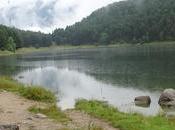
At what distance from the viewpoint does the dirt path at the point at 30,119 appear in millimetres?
16641

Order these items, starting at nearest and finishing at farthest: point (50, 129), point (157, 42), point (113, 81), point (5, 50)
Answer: point (50, 129) → point (113, 81) → point (5, 50) → point (157, 42)

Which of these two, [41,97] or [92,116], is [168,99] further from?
[92,116]

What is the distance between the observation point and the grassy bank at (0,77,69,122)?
20031 millimetres

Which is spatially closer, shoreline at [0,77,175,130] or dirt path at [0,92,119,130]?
dirt path at [0,92,119,130]

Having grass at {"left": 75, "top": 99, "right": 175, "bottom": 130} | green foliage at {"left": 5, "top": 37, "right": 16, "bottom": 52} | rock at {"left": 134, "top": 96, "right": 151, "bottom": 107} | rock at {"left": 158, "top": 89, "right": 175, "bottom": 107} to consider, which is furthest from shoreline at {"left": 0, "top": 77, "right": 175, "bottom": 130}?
green foliage at {"left": 5, "top": 37, "right": 16, "bottom": 52}

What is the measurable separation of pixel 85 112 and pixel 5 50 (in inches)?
6177

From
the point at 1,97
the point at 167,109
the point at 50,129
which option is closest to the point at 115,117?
the point at 50,129

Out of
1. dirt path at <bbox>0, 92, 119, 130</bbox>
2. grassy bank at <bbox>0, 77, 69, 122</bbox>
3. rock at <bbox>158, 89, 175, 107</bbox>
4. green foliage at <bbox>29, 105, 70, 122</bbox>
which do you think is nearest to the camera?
dirt path at <bbox>0, 92, 119, 130</bbox>

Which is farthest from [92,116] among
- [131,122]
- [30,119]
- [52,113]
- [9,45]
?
[9,45]

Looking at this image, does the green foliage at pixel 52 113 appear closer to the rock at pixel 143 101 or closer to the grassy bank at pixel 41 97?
the grassy bank at pixel 41 97

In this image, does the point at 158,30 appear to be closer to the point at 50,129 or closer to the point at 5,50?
the point at 5,50

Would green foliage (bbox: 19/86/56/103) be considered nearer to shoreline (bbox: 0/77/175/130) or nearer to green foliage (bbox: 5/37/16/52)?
shoreline (bbox: 0/77/175/130)

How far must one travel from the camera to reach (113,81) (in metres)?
52.6

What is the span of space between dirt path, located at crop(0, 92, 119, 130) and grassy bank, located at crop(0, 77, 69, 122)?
59 centimetres
